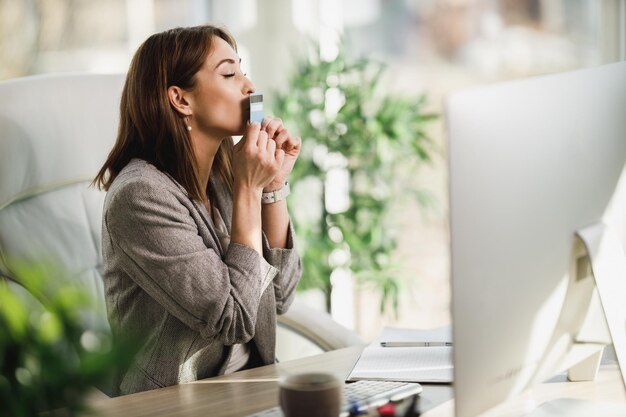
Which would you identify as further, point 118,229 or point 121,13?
point 121,13

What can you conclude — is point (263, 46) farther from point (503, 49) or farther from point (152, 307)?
point (152, 307)

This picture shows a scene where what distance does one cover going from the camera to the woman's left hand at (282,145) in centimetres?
162

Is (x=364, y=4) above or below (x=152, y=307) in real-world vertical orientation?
above

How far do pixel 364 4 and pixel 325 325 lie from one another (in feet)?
5.61

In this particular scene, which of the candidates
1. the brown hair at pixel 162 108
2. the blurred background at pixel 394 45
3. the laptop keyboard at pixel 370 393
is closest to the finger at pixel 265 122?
the brown hair at pixel 162 108

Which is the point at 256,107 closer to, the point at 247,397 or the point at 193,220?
the point at 193,220

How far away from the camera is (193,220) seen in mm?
1524

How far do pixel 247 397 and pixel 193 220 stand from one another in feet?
1.33

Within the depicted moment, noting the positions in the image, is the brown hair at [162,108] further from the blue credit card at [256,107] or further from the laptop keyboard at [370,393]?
the laptop keyboard at [370,393]

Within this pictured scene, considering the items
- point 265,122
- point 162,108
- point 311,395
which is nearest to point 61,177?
point 162,108

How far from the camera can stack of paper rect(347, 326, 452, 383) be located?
129 centimetres

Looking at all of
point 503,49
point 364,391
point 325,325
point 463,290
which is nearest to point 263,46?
point 503,49

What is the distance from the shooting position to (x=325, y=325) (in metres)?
1.76

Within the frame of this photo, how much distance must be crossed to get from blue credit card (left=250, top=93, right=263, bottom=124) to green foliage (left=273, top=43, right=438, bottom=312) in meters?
1.11
